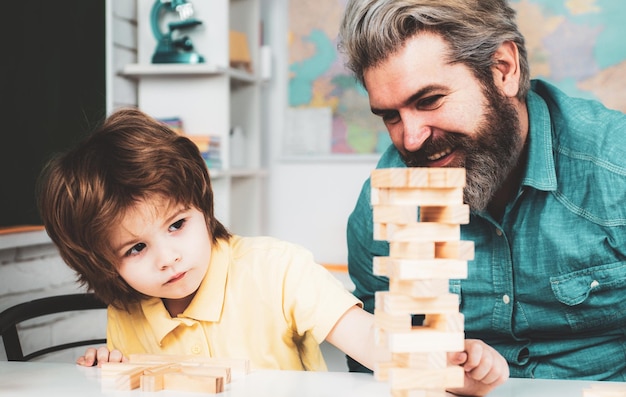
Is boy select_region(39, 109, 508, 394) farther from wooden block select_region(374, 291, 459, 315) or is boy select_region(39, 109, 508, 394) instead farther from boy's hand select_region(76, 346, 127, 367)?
wooden block select_region(374, 291, 459, 315)

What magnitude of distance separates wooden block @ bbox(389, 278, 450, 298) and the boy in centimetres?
49

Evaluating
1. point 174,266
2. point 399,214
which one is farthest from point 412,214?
point 174,266

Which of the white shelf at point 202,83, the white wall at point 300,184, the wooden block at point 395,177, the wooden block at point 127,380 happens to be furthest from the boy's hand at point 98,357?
the white wall at point 300,184

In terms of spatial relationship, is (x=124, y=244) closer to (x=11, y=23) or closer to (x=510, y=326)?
(x=510, y=326)

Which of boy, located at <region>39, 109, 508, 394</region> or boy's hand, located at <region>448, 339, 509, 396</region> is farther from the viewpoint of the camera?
boy, located at <region>39, 109, 508, 394</region>

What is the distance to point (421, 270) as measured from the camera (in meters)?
0.78

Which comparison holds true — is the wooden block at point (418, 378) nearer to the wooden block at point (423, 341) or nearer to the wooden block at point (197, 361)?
the wooden block at point (423, 341)

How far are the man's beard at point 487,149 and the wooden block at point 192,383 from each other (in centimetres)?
83

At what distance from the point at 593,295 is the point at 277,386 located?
3.03ft

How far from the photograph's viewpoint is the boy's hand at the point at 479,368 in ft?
3.17

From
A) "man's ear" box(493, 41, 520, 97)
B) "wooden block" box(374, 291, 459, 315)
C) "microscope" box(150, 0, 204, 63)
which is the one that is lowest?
"wooden block" box(374, 291, 459, 315)

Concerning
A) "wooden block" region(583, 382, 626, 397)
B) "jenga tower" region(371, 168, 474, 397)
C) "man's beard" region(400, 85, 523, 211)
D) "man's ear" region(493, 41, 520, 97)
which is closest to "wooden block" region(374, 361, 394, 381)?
"jenga tower" region(371, 168, 474, 397)

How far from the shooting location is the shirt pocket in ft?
5.32

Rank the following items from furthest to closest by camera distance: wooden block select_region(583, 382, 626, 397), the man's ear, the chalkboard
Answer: the chalkboard
the man's ear
wooden block select_region(583, 382, 626, 397)
